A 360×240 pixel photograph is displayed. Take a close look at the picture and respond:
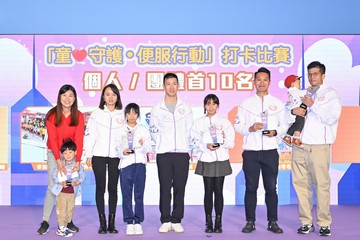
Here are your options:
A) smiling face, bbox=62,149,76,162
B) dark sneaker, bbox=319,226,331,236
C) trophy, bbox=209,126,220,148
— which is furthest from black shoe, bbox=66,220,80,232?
dark sneaker, bbox=319,226,331,236

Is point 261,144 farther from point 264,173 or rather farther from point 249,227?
point 249,227

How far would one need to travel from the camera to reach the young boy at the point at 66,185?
3.88 metres

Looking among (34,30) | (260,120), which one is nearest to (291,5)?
(260,120)

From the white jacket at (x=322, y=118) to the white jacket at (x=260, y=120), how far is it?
0.21 m

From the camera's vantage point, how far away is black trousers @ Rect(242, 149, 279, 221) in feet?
13.0

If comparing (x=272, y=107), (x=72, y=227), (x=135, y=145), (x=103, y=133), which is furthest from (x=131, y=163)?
(x=272, y=107)

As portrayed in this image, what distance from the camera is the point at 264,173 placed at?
4.02 meters

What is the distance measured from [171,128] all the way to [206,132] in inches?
11.5

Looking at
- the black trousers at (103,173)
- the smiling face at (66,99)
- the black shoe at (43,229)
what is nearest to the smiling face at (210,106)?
the black trousers at (103,173)

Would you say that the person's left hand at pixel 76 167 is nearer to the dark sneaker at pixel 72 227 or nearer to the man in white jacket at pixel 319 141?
the dark sneaker at pixel 72 227

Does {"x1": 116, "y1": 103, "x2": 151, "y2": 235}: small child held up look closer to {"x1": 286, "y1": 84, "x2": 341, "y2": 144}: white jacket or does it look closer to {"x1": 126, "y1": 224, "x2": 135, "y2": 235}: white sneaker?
{"x1": 126, "y1": 224, "x2": 135, "y2": 235}: white sneaker

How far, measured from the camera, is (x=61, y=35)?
17.6 ft

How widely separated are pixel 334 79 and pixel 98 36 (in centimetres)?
264

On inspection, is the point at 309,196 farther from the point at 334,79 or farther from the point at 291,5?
the point at 291,5
